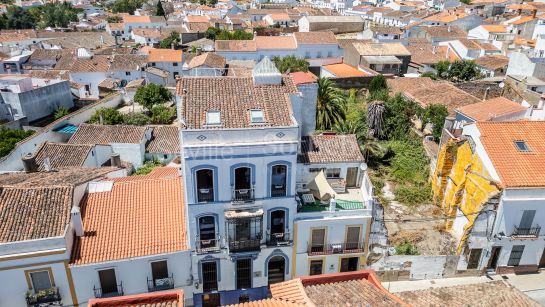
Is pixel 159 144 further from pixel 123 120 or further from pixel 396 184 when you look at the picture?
pixel 396 184

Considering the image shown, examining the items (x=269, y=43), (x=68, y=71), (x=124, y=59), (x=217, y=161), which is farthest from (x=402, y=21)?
(x=217, y=161)

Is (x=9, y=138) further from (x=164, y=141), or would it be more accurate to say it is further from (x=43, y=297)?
(x=43, y=297)

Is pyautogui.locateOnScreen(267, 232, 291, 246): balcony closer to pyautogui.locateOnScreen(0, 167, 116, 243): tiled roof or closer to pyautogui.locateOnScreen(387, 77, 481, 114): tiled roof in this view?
pyautogui.locateOnScreen(0, 167, 116, 243): tiled roof

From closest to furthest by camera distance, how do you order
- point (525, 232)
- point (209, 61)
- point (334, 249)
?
point (334, 249)
point (525, 232)
point (209, 61)

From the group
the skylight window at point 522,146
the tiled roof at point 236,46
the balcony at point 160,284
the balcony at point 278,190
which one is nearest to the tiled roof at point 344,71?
the tiled roof at point 236,46

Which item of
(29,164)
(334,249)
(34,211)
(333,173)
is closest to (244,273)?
(334,249)
